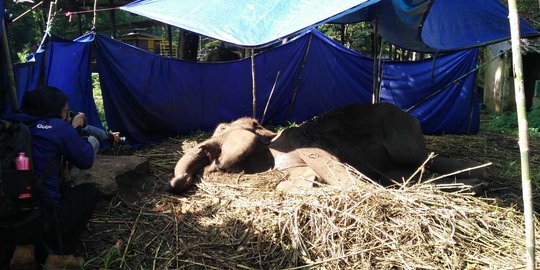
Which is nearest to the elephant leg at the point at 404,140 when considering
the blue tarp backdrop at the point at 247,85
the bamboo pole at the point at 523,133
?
the bamboo pole at the point at 523,133

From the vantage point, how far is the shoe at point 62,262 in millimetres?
2852

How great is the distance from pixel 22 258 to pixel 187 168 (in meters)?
1.81

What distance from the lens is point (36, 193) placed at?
2748 mm

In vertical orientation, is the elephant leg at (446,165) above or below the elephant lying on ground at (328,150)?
below

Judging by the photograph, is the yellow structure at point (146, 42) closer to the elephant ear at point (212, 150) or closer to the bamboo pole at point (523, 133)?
the elephant ear at point (212, 150)

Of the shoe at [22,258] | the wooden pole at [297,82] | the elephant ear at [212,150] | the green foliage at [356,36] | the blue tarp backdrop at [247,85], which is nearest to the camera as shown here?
the shoe at [22,258]

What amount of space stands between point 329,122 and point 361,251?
2.22m

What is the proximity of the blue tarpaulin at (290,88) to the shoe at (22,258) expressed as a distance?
3626mm

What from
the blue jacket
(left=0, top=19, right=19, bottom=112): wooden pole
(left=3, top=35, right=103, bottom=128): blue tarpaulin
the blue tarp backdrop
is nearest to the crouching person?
the blue jacket

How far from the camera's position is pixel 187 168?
14.5 feet

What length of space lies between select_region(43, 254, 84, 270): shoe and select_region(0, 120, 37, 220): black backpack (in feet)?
1.32

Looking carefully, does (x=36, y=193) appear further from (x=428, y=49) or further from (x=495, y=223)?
(x=428, y=49)

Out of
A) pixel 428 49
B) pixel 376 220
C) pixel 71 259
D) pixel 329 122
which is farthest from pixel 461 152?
pixel 71 259

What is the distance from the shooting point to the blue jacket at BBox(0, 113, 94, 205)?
2857 mm
